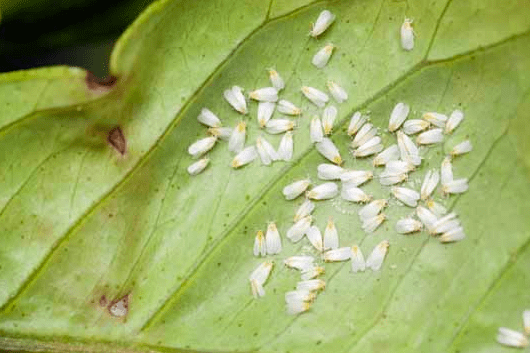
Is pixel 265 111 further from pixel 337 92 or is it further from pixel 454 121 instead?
pixel 454 121

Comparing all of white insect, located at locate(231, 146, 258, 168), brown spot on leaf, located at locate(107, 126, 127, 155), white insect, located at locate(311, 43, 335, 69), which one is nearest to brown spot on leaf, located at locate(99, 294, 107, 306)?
brown spot on leaf, located at locate(107, 126, 127, 155)

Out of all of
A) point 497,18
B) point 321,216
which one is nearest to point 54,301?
point 321,216

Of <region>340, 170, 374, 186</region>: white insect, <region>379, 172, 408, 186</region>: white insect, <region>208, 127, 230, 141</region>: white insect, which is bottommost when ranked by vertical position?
<region>379, 172, 408, 186</region>: white insect

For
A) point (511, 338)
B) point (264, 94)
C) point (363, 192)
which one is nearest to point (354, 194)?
point (363, 192)

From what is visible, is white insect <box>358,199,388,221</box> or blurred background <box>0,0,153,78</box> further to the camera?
blurred background <box>0,0,153,78</box>

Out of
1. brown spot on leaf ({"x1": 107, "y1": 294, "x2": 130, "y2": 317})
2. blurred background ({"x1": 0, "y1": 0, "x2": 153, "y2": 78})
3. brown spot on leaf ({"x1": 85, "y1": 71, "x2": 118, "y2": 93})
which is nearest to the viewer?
brown spot on leaf ({"x1": 85, "y1": 71, "x2": 118, "y2": 93})

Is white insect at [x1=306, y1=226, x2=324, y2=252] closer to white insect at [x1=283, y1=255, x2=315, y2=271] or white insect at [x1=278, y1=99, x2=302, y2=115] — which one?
white insect at [x1=283, y1=255, x2=315, y2=271]
